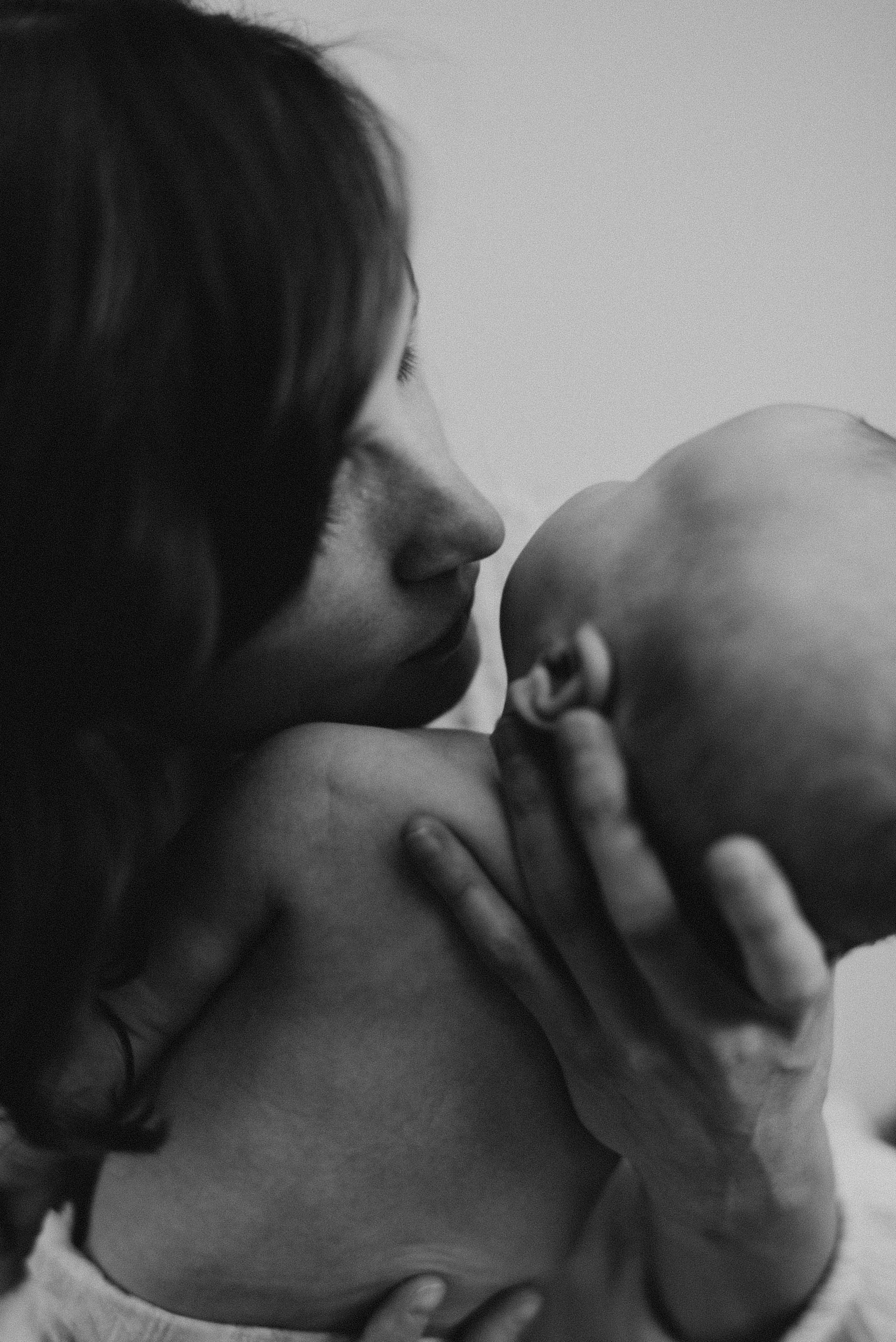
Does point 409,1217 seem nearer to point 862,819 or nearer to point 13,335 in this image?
point 862,819

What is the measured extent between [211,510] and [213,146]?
6.7 inches

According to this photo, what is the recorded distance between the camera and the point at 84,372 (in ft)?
1.76

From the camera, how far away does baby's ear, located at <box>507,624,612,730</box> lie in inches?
22.3

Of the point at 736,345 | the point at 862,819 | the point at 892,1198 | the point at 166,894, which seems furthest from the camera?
the point at 736,345

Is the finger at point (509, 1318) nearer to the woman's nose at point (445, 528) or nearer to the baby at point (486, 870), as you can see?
the baby at point (486, 870)

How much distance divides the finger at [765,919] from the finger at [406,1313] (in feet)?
1.11

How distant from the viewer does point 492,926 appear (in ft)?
1.94

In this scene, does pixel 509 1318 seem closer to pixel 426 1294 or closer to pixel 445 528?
pixel 426 1294

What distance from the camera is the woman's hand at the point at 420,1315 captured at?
2.27 ft

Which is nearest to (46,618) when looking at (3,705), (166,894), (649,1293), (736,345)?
(3,705)

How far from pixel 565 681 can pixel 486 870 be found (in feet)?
0.36

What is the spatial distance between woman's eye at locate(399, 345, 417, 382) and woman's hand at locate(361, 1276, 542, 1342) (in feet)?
1.75

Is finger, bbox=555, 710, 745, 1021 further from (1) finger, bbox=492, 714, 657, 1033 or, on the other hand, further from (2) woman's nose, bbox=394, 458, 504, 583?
(2) woman's nose, bbox=394, 458, 504, 583

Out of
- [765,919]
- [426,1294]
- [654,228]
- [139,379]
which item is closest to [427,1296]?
[426,1294]
